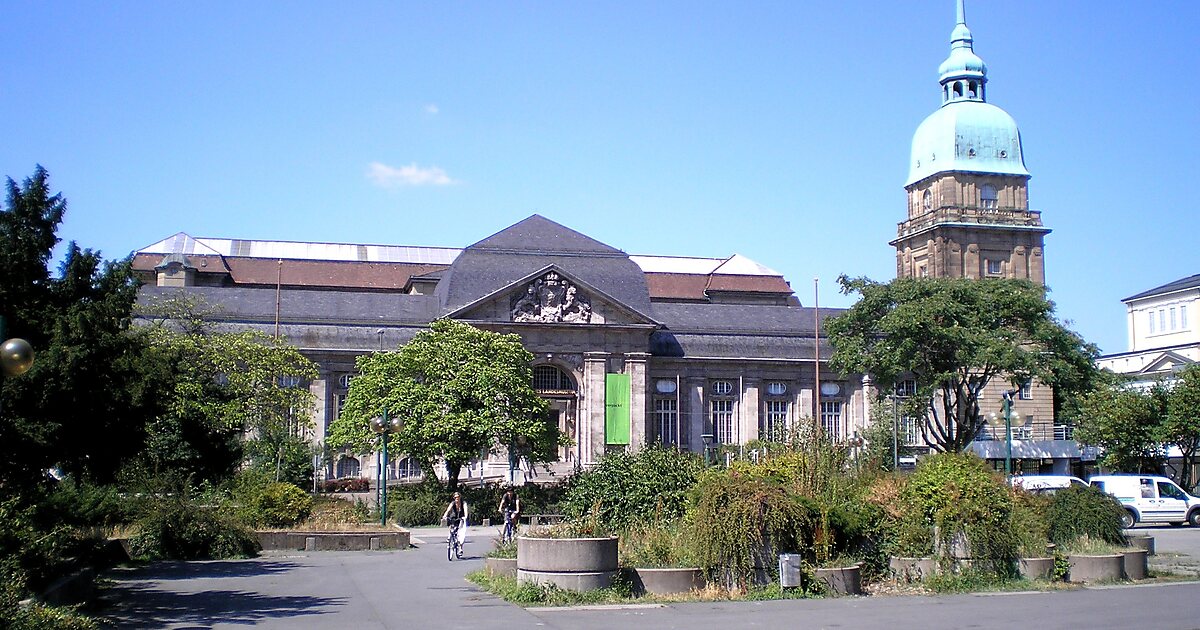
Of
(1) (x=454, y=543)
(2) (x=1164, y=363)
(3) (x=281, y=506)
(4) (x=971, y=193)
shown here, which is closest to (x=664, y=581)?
(1) (x=454, y=543)

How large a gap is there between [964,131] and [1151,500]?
48.2m

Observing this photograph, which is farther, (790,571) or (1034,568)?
(1034,568)

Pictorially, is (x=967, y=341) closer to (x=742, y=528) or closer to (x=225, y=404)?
(x=225, y=404)

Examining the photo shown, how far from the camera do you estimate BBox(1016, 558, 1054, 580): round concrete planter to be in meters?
21.1

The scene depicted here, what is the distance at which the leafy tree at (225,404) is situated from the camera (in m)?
36.9

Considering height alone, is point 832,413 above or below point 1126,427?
above

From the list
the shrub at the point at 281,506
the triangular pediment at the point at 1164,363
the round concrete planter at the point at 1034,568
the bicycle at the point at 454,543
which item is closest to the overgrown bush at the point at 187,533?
the shrub at the point at 281,506

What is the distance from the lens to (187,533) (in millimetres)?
27109

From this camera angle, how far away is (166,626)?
16078 millimetres

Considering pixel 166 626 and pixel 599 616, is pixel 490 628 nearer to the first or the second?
pixel 599 616

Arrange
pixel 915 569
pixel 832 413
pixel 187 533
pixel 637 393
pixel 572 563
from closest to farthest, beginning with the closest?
pixel 572 563 → pixel 915 569 → pixel 187 533 → pixel 637 393 → pixel 832 413

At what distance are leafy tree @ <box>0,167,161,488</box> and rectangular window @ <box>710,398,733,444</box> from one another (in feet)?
170

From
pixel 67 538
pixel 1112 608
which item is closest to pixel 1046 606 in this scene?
pixel 1112 608

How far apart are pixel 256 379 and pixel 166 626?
31.9 m
